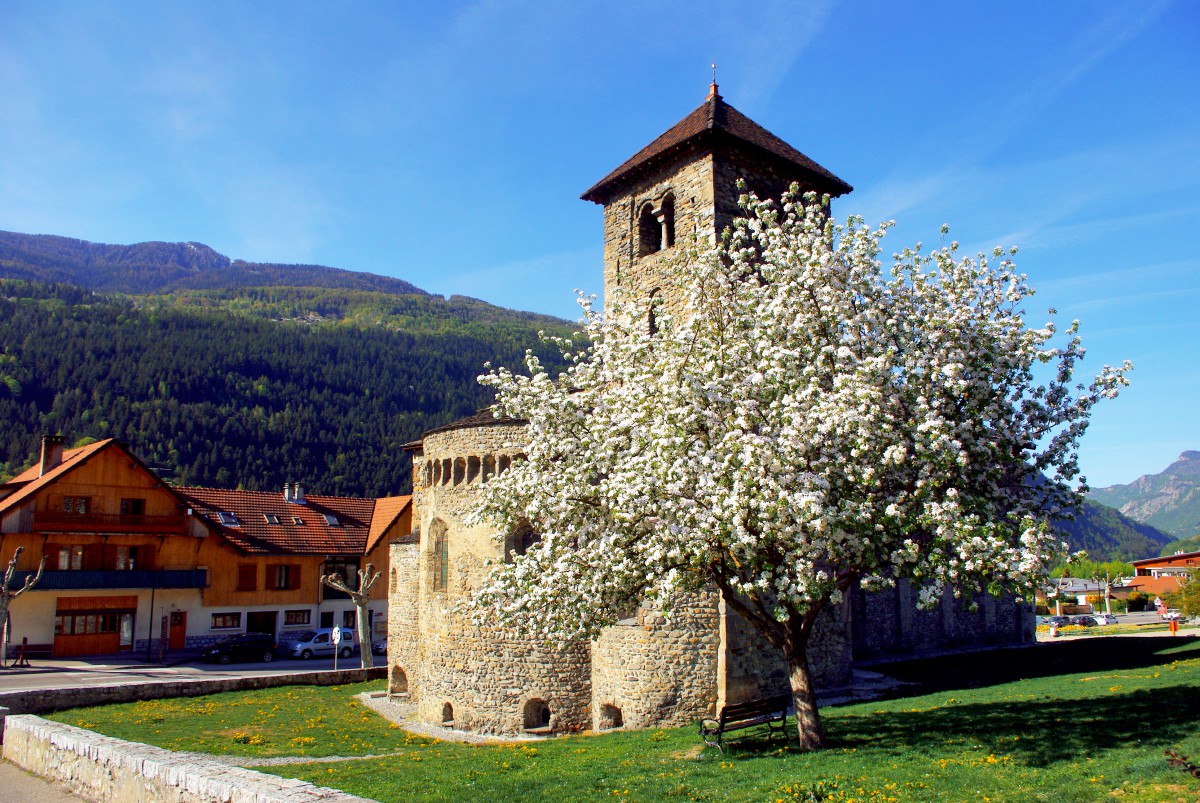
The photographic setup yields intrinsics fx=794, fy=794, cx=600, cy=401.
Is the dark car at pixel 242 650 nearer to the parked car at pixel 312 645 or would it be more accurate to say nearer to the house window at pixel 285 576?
the parked car at pixel 312 645

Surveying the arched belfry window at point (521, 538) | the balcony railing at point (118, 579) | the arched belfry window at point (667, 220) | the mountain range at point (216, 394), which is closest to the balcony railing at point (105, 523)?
the balcony railing at point (118, 579)

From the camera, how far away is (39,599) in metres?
39.3

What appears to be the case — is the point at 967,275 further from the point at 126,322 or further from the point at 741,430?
the point at 126,322

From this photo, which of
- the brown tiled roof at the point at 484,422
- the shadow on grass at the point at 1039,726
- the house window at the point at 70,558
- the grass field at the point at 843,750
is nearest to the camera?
the grass field at the point at 843,750

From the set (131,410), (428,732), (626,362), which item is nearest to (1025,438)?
(626,362)

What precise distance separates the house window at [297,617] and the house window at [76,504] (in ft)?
40.2

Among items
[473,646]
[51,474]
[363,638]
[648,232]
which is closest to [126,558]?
[51,474]

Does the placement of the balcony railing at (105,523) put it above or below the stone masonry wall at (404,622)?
above

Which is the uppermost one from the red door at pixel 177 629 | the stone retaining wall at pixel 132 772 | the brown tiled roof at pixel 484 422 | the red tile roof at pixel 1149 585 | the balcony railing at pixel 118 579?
the brown tiled roof at pixel 484 422

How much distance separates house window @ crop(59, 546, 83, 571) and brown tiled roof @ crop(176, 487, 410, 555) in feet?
19.4

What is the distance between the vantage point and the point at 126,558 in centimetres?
4319

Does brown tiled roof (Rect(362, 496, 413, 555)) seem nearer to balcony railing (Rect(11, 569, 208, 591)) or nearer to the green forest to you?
balcony railing (Rect(11, 569, 208, 591))

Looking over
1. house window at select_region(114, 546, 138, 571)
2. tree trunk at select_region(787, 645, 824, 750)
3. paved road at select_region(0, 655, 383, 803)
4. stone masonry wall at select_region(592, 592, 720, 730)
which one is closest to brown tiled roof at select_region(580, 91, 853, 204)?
stone masonry wall at select_region(592, 592, 720, 730)

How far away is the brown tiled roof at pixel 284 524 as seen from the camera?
1874 inches
